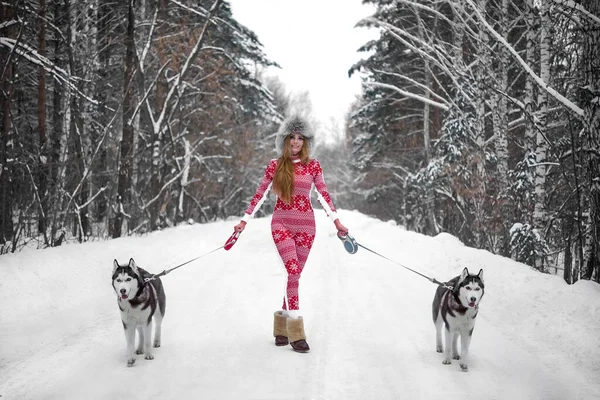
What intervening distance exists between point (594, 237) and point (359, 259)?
5009mm

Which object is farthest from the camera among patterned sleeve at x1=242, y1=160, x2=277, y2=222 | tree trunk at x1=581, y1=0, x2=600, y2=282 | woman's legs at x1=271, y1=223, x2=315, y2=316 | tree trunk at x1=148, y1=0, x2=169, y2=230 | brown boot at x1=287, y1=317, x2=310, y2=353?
tree trunk at x1=148, y1=0, x2=169, y2=230

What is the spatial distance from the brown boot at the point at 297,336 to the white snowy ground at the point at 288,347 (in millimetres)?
83

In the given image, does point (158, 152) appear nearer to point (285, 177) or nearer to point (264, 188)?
point (264, 188)

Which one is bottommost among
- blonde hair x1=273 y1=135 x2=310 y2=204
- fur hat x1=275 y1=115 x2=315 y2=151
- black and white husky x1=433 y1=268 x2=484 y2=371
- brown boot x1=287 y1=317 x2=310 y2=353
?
brown boot x1=287 y1=317 x2=310 y2=353

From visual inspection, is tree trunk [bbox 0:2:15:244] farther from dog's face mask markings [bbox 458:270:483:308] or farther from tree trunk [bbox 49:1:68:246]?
dog's face mask markings [bbox 458:270:483:308]

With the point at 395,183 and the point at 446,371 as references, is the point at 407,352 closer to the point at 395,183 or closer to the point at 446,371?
the point at 446,371

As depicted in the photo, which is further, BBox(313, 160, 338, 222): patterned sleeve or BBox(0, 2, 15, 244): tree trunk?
BBox(0, 2, 15, 244): tree trunk

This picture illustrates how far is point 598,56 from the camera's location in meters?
5.72

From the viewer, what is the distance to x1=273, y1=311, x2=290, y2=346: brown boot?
14.8 ft

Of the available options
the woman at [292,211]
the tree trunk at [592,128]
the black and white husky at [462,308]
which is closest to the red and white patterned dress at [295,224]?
the woman at [292,211]

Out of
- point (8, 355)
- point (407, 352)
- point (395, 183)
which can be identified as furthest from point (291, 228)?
point (395, 183)

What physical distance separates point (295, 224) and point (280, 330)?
1.12 m

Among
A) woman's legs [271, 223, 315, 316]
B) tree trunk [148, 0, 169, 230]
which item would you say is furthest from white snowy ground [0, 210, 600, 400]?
tree trunk [148, 0, 169, 230]

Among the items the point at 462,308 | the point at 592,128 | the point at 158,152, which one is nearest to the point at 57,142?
the point at 158,152
